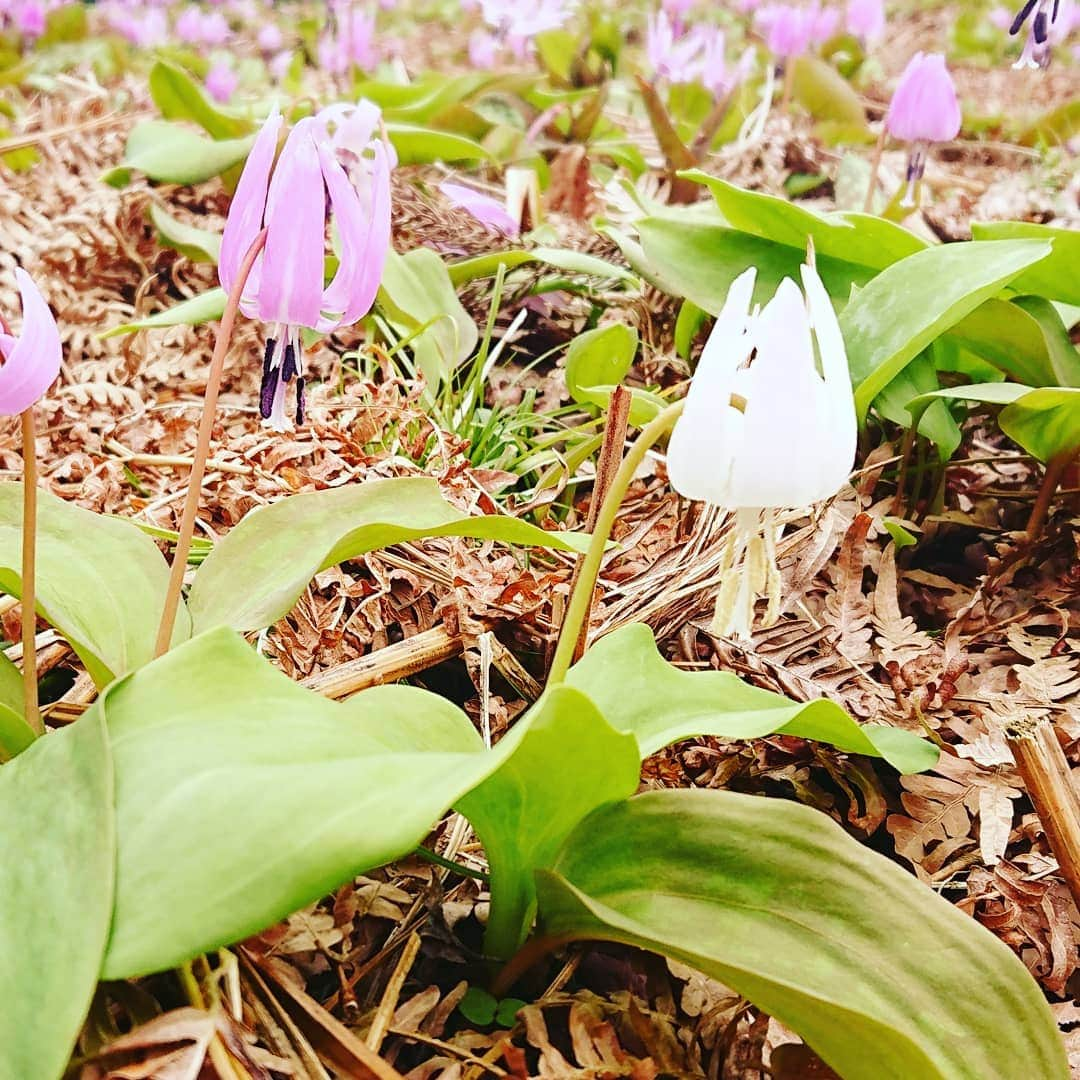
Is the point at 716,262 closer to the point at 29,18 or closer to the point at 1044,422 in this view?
the point at 1044,422

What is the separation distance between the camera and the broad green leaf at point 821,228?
5.73 feet

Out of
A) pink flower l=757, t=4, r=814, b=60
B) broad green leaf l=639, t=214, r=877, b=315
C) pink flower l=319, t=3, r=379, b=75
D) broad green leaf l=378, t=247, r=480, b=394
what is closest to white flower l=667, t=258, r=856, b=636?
broad green leaf l=639, t=214, r=877, b=315

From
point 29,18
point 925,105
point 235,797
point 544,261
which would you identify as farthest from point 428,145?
point 29,18

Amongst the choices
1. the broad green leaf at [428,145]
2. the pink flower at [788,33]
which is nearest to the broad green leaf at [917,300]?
the broad green leaf at [428,145]

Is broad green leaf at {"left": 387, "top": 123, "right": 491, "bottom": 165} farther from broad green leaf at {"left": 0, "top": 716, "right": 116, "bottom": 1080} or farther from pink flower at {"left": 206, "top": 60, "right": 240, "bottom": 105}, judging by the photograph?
broad green leaf at {"left": 0, "top": 716, "right": 116, "bottom": 1080}

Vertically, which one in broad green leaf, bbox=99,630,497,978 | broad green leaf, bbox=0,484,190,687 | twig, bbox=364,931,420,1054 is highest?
broad green leaf, bbox=99,630,497,978

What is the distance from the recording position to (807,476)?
36.6 inches

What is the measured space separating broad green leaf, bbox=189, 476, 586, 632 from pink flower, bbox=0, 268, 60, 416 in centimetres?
31

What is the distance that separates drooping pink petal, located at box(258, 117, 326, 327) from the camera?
1095 mm

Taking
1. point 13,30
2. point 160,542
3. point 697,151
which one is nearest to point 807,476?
point 160,542

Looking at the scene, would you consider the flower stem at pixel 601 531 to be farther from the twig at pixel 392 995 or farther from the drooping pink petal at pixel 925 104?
the drooping pink petal at pixel 925 104

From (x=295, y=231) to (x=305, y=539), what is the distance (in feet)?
1.13

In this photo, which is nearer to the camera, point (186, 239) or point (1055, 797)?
point (1055, 797)

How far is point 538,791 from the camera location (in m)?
0.96
